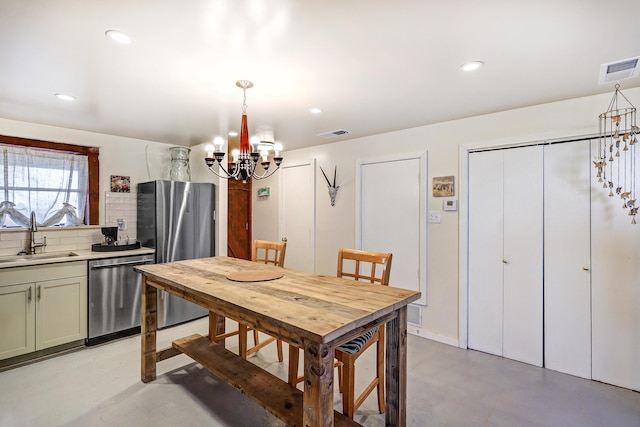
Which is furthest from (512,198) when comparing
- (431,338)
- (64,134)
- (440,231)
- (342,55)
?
(64,134)

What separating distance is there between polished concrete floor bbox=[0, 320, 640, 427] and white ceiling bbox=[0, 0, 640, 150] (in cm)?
225

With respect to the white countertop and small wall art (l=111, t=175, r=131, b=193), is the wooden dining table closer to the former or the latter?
the white countertop

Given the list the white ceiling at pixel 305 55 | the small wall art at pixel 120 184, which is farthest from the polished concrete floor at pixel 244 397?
the white ceiling at pixel 305 55

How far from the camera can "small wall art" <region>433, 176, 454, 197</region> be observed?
3191mm

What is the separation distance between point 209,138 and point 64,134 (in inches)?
59.3

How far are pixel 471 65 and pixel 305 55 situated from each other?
3.40 feet

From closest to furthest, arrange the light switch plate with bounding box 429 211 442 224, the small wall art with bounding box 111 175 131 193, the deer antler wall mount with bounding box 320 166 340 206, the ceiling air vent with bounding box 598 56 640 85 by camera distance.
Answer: the ceiling air vent with bounding box 598 56 640 85 < the light switch plate with bounding box 429 211 442 224 < the small wall art with bounding box 111 175 131 193 < the deer antler wall mount with bounding box 320 166 340 206

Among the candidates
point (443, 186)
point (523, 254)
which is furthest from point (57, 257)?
point (523, 254)

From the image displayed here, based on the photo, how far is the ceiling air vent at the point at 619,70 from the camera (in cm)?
193

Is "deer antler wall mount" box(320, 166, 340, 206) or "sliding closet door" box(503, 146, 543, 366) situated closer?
"sliding closet door" box(503, 146, 543, 366)

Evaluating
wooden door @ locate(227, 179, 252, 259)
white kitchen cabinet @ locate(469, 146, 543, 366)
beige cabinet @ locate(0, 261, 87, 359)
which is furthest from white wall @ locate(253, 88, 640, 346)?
beige cabinet @ locate(0, 261, 87, 359)

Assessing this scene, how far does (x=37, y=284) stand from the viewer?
111 inches

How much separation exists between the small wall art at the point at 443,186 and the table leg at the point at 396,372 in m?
1.85

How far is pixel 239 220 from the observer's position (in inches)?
211
